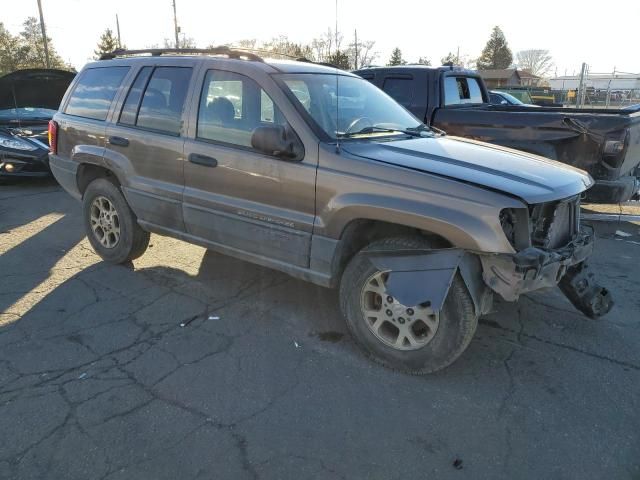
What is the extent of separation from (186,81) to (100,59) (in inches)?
59.0

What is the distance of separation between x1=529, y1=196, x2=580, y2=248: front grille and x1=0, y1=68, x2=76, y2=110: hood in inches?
387

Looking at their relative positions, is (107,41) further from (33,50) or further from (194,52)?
(194,52)

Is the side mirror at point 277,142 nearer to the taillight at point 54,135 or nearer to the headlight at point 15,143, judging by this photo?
the taillight at point 54,135

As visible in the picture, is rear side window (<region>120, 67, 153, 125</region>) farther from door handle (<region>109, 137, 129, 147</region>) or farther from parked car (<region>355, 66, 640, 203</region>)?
parked car (<region>355, 66, 640, 203</region>)

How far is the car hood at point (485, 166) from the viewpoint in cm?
301

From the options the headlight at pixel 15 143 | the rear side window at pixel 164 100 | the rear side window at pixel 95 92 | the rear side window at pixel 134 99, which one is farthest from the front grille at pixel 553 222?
the headlight at pixel 15 143

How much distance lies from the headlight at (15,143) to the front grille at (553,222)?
8.44m

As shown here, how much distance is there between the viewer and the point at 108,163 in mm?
4691

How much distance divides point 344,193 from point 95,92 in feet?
10.0

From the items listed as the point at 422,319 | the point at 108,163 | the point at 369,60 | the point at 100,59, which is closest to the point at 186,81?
the point at 108,163

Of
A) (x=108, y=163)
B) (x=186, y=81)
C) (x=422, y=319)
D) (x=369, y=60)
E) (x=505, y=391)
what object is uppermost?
(x=369, y=60)

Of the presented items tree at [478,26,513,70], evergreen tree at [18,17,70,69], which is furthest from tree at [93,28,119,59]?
tree at [478,26,513,70]

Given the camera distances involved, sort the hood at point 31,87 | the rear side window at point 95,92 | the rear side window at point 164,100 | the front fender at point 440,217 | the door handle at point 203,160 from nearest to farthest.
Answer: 1. the front fender at point 440,217
2. the door handle at point 203,160
3. the rear side window at point 164,100
4. the rear side window at point 95,92
5. the hood at point 31,87

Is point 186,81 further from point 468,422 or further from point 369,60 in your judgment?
point 369,60
